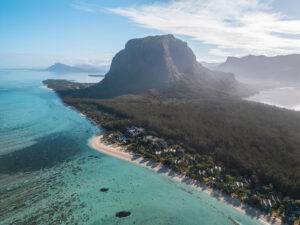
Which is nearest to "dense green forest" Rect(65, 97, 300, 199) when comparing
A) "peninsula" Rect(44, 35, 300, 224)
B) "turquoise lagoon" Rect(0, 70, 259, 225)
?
"peninsula" Rect(44, 35, 300, 224)

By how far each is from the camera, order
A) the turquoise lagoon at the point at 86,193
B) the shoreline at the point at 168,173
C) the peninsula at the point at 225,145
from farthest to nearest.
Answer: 1. the peninsula at the point at 225,145
2. the shoreline at the point at 168,173
3. the turquoise lagoon at the point at 86,193

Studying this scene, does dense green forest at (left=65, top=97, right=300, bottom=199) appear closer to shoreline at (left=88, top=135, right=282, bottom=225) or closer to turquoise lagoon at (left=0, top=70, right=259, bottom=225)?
shoreline at (left=88, top=135, right=282, bottom=225)

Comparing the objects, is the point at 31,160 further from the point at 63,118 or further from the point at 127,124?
the point at 63,118

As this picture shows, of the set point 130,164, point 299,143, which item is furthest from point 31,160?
point 299,143

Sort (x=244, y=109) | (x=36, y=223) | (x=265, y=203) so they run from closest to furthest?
(x=36, y=223), (x=265, y=203), (x=244, y=109)

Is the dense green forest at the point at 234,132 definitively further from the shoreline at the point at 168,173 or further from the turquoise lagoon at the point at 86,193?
the turquoise lagoon at the point at 86,193

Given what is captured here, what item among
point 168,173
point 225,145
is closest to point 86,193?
point 168,173

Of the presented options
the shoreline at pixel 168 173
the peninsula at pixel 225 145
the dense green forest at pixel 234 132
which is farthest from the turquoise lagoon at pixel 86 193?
the dense green forest at pixel 234 132
